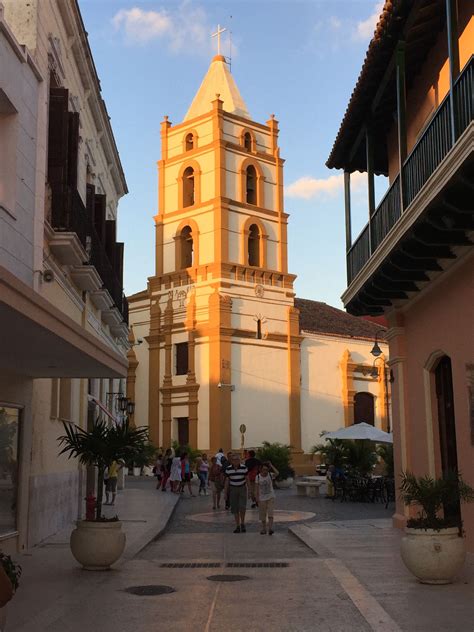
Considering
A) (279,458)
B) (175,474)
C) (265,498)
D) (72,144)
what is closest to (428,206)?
(72,144)

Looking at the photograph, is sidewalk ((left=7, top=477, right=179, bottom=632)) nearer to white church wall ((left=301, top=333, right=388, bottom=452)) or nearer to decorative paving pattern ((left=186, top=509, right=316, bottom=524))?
decorative paving pattern ((left=186, top=509, right=316, bottom=524))

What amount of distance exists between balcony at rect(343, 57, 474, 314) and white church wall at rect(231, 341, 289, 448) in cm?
2519

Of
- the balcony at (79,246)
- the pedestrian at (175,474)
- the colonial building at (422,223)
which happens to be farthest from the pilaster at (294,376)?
the colonial building at (422,223)

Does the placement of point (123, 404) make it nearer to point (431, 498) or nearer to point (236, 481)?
point (236, 481)

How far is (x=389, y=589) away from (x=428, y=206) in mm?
4677

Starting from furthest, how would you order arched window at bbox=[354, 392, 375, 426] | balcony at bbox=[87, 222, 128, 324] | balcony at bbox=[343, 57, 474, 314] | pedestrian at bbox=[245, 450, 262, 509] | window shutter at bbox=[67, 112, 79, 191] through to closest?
arched window at bbox=[354, 392, 375, 426], pedestrian at bbox=[245, 450, 262, 509], balcony at bbox=[87, 222, 128, 324], window shutter at bbox=[67, 112, 79, 191], balcony at bbox=[343, 57, 474, 314]

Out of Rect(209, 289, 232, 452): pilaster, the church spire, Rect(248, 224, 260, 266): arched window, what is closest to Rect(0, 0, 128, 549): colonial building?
Rect(209, 289, 232, 452): pilaster

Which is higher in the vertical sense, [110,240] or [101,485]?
[110,240]

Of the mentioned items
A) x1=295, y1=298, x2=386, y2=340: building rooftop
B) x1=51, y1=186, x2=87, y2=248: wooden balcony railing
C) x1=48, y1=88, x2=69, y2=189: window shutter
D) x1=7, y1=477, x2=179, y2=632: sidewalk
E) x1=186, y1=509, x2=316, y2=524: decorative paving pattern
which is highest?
x1=295, y1=298, x2=386, y2=340: building rooftop

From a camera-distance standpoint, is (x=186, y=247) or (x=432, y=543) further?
(x=186, y=247)

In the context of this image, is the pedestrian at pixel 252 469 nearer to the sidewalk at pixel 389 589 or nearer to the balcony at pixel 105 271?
the balcony at pixel 105 271

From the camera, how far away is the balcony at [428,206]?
8.84 m

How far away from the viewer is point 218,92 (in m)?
44.3

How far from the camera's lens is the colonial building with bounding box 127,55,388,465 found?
39000 mm
